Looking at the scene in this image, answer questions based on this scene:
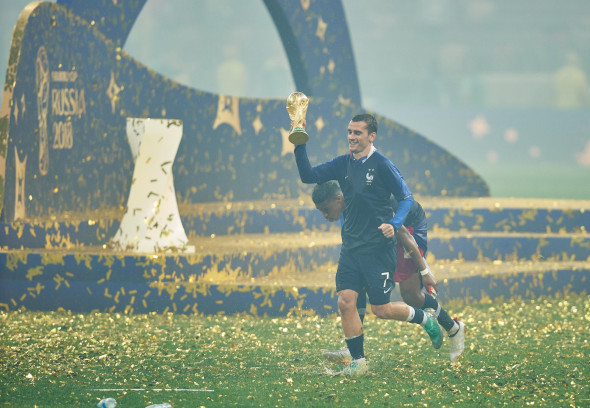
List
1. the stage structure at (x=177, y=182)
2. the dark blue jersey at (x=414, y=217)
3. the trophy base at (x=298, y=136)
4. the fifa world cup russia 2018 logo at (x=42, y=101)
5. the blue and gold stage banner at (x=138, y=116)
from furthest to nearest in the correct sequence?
the fifa world cup russia 2018 logo at (x=42, y=101)
the blue and gold stage banner at (x=138, y=116)
the stage structure at (x=177, y=182)
the dark blue jersey at (x=414, y=217)
the trophy base at (x=298, y=136)

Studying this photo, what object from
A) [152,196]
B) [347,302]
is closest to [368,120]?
[347,302]

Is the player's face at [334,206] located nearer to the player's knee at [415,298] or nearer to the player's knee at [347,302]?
the player's knee at [347,302]

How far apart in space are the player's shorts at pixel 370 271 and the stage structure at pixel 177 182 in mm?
2168

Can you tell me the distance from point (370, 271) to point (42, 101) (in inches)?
196

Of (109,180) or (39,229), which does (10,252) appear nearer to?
(39,229)

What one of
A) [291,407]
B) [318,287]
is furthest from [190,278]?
[291,407]

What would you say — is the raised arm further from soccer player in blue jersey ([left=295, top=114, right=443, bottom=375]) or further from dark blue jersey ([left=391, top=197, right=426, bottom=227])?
dark blue jersey ([left=391, top=197, right=426, bottom=227])

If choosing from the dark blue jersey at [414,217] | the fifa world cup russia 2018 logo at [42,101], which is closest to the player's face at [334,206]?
the dark blue jersey at [414,217]

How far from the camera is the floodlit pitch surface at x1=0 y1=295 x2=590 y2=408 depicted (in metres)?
5.75

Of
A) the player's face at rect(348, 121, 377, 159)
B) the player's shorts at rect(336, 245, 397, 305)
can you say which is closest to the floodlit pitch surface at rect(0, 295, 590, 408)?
the player's shorts at rect(336, 245, 397, 305)

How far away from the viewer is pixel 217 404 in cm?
556

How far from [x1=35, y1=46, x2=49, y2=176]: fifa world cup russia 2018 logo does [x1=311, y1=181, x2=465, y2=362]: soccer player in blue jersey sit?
14.4 ft

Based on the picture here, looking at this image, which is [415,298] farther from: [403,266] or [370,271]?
[370,271]

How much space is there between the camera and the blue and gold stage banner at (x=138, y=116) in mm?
9711
